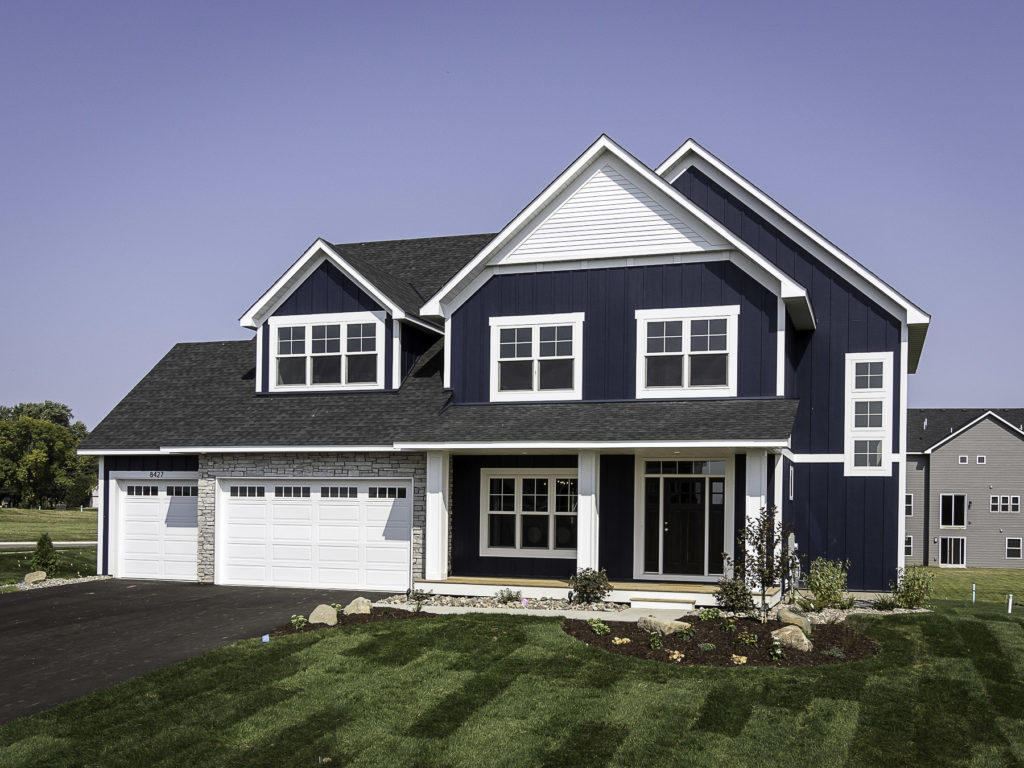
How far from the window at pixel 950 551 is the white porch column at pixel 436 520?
49391 mm

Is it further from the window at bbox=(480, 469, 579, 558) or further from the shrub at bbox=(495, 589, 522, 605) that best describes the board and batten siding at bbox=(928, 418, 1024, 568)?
the shrub at bbox=(495, 589, 522, 605)

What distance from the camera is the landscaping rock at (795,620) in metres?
14.0

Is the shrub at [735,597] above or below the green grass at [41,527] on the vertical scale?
above

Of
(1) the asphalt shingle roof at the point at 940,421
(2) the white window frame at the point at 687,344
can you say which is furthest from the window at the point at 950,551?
(2) the white window frame at the point at 687,344

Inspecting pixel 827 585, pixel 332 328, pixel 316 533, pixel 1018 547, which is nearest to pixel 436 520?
pixel 316 533

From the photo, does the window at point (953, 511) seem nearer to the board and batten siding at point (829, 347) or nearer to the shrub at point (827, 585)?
Result: the board and batten siding at point (829, 347)

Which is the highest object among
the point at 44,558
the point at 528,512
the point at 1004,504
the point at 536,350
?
the point at 536,350

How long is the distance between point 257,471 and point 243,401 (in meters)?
2.55

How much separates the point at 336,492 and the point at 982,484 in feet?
165

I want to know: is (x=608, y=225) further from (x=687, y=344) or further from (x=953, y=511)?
(x=953, y=511)

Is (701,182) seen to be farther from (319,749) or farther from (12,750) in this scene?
(12,750)

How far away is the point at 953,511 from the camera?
5909cm

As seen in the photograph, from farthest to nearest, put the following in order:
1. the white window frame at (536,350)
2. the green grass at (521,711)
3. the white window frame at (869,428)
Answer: the white window frame at (869,428)
the white window frame at (536,350)
the green grass at (521,711)

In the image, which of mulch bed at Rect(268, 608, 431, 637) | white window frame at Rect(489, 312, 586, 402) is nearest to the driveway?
mulch bed at Rect(268, 608, 431, 637)
